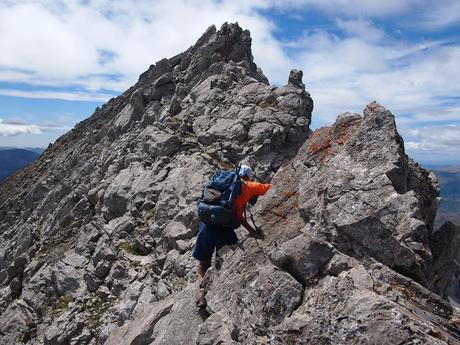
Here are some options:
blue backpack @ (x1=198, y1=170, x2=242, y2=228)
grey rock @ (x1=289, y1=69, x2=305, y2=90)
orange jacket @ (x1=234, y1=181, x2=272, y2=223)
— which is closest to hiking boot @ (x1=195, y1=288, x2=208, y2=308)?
blue backpack @ (x1=198, y1=170, x2=242, y2=228)

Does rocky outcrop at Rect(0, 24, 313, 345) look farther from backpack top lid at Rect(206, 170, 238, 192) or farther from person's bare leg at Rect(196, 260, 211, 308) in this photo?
backpack top lid at Rect(206, 170, 238, 192)

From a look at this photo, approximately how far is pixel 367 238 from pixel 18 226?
5600 centimetres

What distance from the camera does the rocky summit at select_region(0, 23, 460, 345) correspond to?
457 inches

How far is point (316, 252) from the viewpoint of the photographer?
41.9 feet

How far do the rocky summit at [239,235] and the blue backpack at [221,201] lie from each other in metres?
1.27

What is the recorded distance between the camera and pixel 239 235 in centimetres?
1669

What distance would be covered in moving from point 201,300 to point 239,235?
2.91 meters

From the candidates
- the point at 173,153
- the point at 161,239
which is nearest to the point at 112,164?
the point at 173,153

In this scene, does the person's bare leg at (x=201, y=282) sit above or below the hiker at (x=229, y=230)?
below

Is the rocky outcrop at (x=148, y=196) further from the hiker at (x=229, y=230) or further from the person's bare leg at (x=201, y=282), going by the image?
the hiker at (x=229, y=230)

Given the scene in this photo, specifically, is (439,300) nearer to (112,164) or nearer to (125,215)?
(125,215)

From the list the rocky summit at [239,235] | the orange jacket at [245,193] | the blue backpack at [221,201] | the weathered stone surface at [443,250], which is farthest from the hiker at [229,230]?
the weathered stone surface at [443,250]

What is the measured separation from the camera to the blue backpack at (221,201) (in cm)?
1512

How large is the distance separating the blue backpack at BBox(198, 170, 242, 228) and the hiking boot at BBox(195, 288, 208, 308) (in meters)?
2.46
